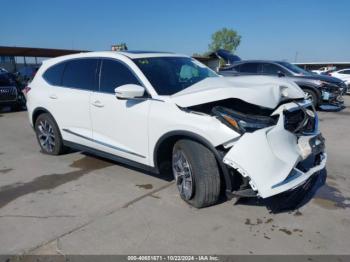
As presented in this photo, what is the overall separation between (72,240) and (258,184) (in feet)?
5.90

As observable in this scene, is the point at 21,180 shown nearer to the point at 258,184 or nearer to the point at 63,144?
the point at 63,144

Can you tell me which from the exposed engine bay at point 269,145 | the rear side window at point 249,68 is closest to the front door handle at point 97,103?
the exposed engine bay at point 269,145

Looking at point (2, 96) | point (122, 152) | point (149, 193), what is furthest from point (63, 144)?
point (2, 96)

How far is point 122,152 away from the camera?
14.0 feet

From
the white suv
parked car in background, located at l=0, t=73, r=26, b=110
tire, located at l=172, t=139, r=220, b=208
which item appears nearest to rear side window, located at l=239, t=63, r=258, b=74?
the white suv

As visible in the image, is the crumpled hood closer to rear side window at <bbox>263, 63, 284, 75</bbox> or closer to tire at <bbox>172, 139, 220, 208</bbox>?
tire at <bbox>172, 139, 220, 208</bbox>

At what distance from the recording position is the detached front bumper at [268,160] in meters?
2.93

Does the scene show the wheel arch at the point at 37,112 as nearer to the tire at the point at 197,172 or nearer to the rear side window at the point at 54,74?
the rear side window at the point at 54,74

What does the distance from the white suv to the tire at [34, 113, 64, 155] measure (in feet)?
1.59

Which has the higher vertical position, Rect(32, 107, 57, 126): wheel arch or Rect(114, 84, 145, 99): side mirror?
Rect(114, 84, 145, 99): side mirror

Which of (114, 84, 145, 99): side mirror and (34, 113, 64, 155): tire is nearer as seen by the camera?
(114, 84, 145, 99): side mirror

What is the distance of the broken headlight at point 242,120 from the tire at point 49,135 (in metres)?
3.21

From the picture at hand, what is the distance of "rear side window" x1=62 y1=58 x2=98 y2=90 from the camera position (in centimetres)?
465

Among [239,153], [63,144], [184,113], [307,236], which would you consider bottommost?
[307,236]
